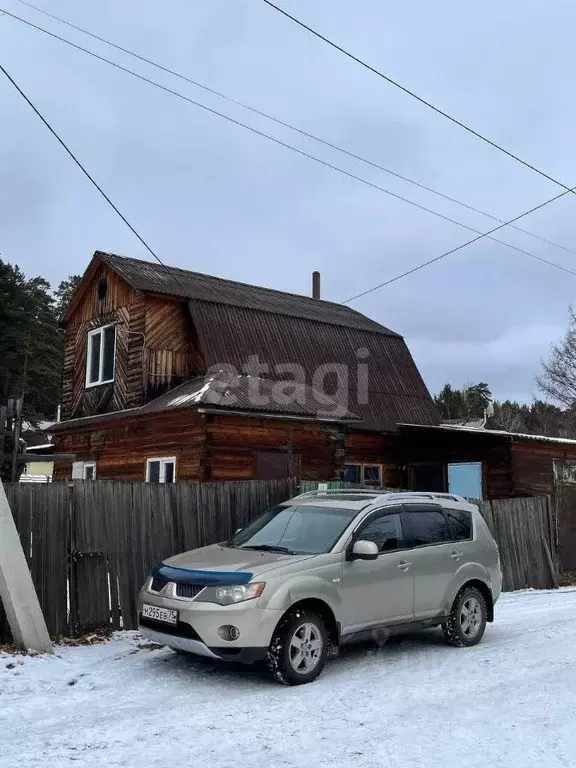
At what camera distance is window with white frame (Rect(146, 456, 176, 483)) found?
18.4 meters

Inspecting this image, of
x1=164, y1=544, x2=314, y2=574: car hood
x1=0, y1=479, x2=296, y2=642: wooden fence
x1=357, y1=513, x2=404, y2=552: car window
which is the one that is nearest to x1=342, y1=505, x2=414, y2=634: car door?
x1=357, y1=513, x2=404, y2=552: car window

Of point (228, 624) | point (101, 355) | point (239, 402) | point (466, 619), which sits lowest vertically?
point (466, 619)

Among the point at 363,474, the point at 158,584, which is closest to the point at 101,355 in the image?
the point at 363,474

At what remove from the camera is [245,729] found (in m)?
5.37

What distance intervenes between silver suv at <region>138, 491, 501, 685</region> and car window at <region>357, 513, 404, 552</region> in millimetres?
12

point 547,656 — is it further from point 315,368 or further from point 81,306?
point 81,306

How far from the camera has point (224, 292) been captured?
22812mm

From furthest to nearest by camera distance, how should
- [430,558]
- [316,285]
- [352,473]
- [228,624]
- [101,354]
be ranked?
[316,285]
[101,354]
[352,473]
[430,558]
[228,624]

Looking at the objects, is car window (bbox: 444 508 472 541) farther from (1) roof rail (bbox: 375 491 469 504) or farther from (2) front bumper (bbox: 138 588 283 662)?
(2) front bumper (bbox: 138 588 283 662)

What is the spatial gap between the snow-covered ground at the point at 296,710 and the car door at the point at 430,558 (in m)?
0.57

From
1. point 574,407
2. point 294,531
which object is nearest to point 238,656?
point 294,531

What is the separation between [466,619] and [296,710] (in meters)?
3.43

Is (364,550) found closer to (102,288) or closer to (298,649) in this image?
(298,649)

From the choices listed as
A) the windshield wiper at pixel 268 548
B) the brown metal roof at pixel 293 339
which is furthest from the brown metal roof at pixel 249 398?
the windshield wiper at pixel 268 548
